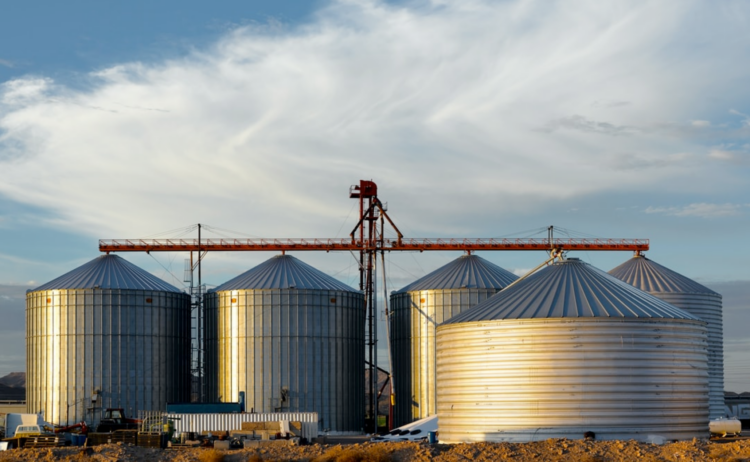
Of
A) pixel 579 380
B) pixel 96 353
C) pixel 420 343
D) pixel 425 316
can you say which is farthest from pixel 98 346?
pixel 579 380

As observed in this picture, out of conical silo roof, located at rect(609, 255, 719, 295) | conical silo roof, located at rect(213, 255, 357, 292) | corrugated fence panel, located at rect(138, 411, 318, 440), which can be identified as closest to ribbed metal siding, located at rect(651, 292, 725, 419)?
conical silo roof, located at rect(609, 255, 719, 295)

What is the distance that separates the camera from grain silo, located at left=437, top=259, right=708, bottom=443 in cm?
6047

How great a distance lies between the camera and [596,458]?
55906mm

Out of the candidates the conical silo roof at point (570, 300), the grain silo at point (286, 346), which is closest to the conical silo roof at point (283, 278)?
the grain silo at point (286, 346)

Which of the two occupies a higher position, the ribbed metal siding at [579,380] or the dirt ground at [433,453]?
the ribbed metal siding at [579,380]

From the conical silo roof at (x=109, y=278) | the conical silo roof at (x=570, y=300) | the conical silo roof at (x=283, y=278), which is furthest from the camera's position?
the conical silo roof at (x=283, y=278)

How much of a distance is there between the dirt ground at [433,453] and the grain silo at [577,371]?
6.56 ft

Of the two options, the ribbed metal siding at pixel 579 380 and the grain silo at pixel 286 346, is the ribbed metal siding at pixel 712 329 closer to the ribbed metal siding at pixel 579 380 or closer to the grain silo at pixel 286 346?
the grain silo at pixel 286 346

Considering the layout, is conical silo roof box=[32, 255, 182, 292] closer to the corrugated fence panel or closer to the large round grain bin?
the corrugated fence panel

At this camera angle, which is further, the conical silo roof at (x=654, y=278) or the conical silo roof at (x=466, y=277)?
the conical silo roof at (x=654, y=278)

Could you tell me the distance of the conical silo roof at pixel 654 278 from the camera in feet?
320

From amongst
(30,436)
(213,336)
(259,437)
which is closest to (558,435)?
(259,437)

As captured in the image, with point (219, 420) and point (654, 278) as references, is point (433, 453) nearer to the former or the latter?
point (219, 420)

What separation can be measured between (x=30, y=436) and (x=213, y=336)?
25.6 m
